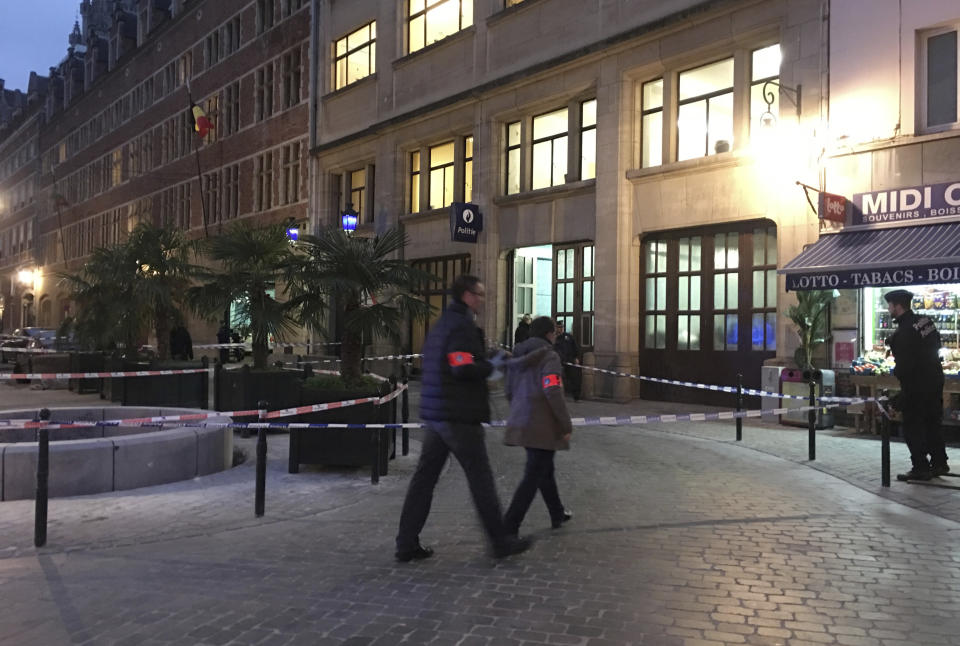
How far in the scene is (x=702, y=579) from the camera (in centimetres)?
496

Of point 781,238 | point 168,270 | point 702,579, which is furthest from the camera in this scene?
point 168,270

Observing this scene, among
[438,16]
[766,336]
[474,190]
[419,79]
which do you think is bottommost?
[766,336]

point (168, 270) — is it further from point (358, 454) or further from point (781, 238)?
point (781, 238)

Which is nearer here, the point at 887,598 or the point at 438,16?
the point at 887,598

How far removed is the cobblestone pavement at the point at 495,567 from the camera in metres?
4.13

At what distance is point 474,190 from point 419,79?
4.44 metres

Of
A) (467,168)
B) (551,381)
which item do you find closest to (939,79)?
(551,381)

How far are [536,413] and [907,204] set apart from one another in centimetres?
877

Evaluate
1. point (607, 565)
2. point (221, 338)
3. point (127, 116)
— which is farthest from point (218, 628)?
point (127, 116)

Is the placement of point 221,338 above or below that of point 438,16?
below

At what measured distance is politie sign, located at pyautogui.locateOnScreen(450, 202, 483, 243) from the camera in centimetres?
1945

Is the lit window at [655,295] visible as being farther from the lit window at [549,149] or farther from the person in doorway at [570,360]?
the lit window at [549,149]

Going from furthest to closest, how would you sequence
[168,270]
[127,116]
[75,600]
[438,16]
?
[127,116], [438,16], [168,270], [75,600]

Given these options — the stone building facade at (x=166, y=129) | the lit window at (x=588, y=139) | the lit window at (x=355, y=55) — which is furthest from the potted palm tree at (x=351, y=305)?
the lit window at (x=355, y=55)
